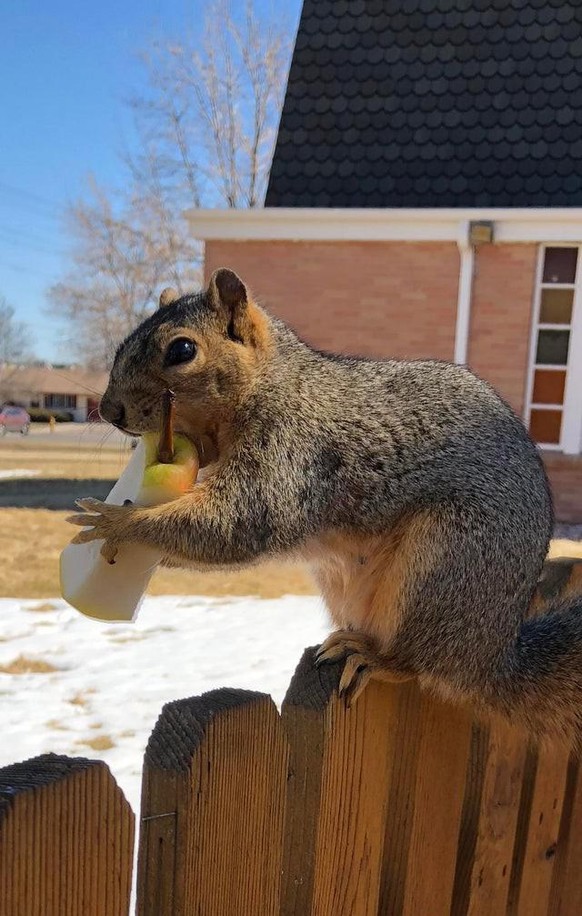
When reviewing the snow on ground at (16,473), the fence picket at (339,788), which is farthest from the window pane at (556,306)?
the snow on ground at (16,473)

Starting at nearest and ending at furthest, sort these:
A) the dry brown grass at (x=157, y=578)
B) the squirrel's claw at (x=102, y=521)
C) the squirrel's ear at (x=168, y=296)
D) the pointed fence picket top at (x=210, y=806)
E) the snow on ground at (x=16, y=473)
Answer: the pointed fence picket top at (x=210, y=806) < the squirrel's claw at (x=102, y=521) < the squirrel's ear at (x=168, y=296) < the dry brown grass at (x=157, y=578) < the snow on ground at (x=16, y=473)

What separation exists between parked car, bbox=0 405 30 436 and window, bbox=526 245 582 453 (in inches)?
899

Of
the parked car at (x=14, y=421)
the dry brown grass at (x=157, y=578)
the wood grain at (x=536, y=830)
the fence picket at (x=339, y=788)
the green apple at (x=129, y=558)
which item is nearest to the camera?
the fence picket at (x=339, y=788)

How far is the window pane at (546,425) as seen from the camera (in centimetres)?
770

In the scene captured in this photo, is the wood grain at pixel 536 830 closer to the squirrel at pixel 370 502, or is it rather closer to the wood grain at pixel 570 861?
the wood grain at pixel 570 861

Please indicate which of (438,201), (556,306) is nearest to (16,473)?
(438,201)

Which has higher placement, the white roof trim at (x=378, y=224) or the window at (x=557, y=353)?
the white roof trim at (x=378, y=224)

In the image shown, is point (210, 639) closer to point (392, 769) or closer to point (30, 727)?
point (30, 727)

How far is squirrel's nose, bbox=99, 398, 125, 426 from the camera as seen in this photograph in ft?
5.13

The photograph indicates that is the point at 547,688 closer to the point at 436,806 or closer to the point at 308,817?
the point at 436,806

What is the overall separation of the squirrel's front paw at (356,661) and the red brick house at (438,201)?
6322mm

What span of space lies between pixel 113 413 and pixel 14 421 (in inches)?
1122

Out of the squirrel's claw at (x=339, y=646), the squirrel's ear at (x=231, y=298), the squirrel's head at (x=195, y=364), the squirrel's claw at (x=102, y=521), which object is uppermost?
the squirrel's ear at (x=231, y=298)

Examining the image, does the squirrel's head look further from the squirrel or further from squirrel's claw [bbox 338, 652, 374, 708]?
squirrel's claw [bbox 338, 652, 374, 708]
